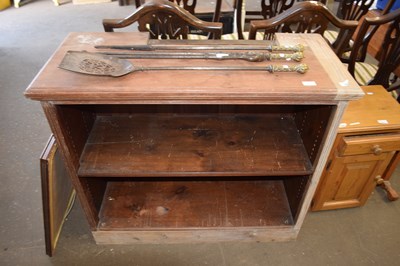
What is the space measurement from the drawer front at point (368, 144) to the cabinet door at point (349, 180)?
0.14 ft

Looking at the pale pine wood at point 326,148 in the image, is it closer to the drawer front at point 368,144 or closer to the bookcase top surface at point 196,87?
the bookcase top surface at point 196,87

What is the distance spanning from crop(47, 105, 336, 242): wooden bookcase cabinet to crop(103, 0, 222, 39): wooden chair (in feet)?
1.08

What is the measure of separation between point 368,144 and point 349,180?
241 millimetres

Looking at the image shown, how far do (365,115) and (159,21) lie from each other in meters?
0.99

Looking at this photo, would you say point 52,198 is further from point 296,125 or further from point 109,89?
point 296,125

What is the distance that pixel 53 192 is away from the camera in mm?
1316

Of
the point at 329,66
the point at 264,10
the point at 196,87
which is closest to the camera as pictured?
the point at 196,87

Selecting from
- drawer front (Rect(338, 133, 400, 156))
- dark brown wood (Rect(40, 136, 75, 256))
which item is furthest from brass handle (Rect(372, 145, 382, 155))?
dark brown wood (Rect(40, 136, 75, 256))

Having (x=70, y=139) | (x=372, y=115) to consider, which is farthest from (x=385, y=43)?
(x=70, y=139)

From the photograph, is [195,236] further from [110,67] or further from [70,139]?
[110,67]

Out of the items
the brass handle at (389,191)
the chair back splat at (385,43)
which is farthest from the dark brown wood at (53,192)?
the brass handle at (389,191)

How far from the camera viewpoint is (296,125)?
1.28 meters

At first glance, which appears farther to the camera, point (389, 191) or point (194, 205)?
point (389, 191)

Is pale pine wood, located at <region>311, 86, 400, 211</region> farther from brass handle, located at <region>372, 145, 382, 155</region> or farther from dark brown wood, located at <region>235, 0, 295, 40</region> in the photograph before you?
dark brown wood, located at <region>235, 0, 295, 40</region>
